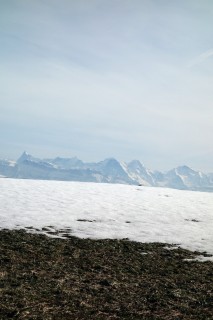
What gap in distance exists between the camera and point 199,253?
1777 cm

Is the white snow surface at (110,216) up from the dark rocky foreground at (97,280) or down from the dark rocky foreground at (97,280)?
up

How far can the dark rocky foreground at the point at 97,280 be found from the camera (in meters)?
9.48

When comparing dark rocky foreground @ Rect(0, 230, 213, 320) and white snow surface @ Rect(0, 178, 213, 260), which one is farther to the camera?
white snow surface @ Rect(0, 178, 213, 260)

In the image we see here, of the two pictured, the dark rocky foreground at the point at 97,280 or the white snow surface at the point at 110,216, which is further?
the white snow surface at the point at 110,216

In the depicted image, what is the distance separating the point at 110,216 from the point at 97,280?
1394 centimetres

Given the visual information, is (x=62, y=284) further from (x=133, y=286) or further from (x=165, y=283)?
(x=165, y=283)

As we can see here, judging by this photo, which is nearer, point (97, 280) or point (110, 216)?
point (97, 280)

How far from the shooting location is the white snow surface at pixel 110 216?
67.9 feet

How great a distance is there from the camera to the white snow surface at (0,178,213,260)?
2069 cm

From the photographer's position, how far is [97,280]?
12.2m

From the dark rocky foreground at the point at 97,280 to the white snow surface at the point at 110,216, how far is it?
266 centimetres

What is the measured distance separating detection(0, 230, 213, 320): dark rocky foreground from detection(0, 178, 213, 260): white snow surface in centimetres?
266

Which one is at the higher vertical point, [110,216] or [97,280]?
[110,216]

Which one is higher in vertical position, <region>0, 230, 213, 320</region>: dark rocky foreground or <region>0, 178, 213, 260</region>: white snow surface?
<region>0, 178, 213, 260</region>: white snow surface
